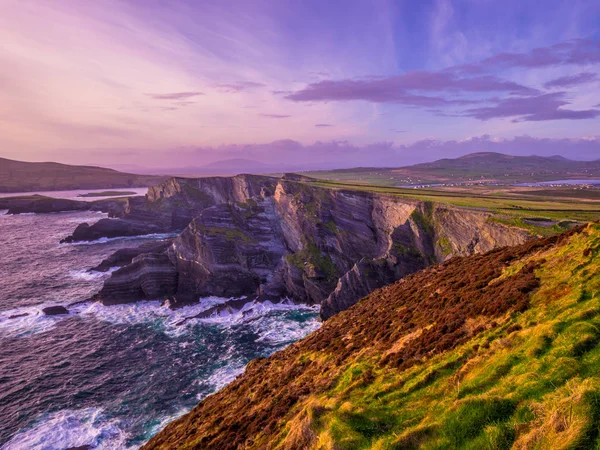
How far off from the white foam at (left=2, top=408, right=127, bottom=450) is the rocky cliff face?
27395mm

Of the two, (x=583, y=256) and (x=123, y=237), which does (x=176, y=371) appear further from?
(x=123, y=237)

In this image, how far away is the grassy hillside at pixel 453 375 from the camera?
31.7 ft

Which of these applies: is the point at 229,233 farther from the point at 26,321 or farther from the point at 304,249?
the point at 26,321

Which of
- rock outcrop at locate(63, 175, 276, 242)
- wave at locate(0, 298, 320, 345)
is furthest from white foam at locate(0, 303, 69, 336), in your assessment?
rock outcrop at locate(63, 175, 276, 242)

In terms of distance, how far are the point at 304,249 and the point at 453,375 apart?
5155cm

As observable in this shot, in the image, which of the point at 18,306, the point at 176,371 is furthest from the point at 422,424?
the point at 18,306

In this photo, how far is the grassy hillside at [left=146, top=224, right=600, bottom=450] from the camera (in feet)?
31.7

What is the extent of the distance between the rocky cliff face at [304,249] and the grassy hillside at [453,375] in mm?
24411

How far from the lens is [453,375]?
45.2ft

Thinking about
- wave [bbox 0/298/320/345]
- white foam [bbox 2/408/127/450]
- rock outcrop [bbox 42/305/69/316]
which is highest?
rock outcrop [bbox 42/305/69/316]

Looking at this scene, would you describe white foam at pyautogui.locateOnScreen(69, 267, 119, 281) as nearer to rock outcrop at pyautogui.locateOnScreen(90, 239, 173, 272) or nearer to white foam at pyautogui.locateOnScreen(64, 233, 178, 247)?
rock outcrop at pyautogui.locateOnScreen(90, 239, 173, 272)

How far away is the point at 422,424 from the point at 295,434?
5.14 metres

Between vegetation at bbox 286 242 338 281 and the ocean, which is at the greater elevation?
vegetation at bbox 286 242 338 281

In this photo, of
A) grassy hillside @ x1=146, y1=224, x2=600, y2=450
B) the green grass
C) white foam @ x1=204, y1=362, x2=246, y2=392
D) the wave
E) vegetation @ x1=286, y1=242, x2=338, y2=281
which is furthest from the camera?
vegetation @ x1=286, y1=242, x2=338, y2=281
